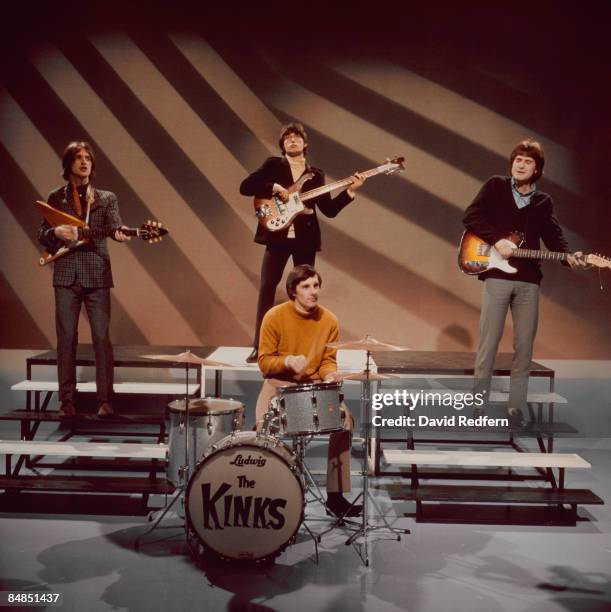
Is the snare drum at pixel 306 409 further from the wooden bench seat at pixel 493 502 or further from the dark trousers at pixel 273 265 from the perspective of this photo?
the dark trousers at pixel 273 265

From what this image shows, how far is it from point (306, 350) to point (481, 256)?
4.88 feet

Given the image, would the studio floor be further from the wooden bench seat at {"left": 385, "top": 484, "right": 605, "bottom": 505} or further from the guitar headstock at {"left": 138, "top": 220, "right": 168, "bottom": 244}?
the guitar headstock at {"left": 138, "top": 220, "right": 168, "bottom": 244}

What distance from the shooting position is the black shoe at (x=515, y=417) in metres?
5.33

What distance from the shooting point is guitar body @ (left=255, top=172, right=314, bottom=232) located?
576 cm

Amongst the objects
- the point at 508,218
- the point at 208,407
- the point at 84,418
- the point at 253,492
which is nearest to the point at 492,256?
the point at 508,218

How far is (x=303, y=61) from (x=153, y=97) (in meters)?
1.40

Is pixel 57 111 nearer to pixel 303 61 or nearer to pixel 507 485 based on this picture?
pixel 303 61

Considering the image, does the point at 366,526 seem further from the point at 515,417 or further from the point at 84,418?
the point at 84,418

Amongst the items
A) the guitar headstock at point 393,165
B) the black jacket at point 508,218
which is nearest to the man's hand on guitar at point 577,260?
the black jacket at point 508,218

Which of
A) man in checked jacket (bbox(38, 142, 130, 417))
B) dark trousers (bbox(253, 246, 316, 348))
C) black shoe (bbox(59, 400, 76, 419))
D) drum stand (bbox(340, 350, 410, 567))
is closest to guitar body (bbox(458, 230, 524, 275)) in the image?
dark trousers (bbox(253, 246, 316, 348))

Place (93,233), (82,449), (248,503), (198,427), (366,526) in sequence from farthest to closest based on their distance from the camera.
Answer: (93,233) → (82,449) → (198,427) → (366,526) → (248,503)

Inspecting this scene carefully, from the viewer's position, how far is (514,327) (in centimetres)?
543

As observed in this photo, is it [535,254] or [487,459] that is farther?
[535,254]

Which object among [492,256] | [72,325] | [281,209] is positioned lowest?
[72,325]
